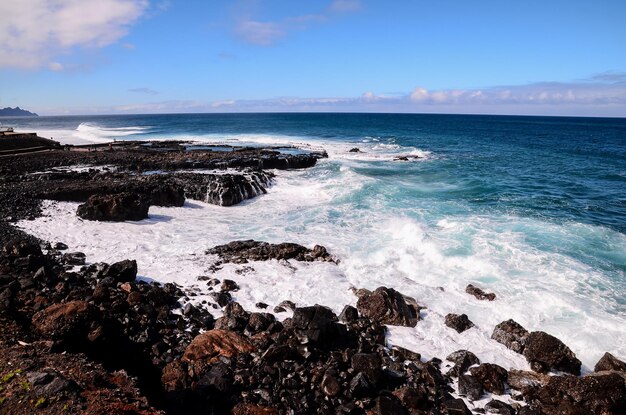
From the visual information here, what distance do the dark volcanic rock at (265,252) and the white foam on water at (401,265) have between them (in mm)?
542

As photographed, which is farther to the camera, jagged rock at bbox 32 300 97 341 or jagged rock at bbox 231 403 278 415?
jagged rock at bbox 32 300 97 341

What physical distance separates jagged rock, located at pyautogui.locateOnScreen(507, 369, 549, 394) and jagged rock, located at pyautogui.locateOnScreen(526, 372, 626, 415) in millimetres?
182

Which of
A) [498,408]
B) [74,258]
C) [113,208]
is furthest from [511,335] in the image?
[113,208]

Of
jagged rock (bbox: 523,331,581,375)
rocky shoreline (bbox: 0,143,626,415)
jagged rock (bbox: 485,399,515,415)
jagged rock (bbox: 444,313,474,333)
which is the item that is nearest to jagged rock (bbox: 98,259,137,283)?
rocky shoreline (bbox: 0,143,626,415)

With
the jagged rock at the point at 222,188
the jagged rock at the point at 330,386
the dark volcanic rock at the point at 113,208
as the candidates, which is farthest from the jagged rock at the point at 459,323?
the jagged rock at the point at 222,188

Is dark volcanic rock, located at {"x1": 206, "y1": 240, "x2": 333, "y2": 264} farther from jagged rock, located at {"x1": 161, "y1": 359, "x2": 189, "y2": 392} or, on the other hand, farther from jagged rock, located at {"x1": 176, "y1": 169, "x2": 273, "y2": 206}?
jagged rock, located at {"x1": 176, "y1": 169, "x2": 273, "y2": 206}

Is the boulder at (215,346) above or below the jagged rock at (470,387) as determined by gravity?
above

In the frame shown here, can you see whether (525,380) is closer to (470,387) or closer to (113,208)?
(470,387)

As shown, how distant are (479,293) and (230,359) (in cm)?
834

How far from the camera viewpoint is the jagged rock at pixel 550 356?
30.1ft

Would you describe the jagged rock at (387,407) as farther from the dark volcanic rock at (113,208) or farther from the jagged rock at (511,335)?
the dark volcanic rock at (113,208)

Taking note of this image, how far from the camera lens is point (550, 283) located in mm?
13180

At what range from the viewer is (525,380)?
8.64 meters

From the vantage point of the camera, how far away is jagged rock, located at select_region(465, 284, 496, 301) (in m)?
12.4
